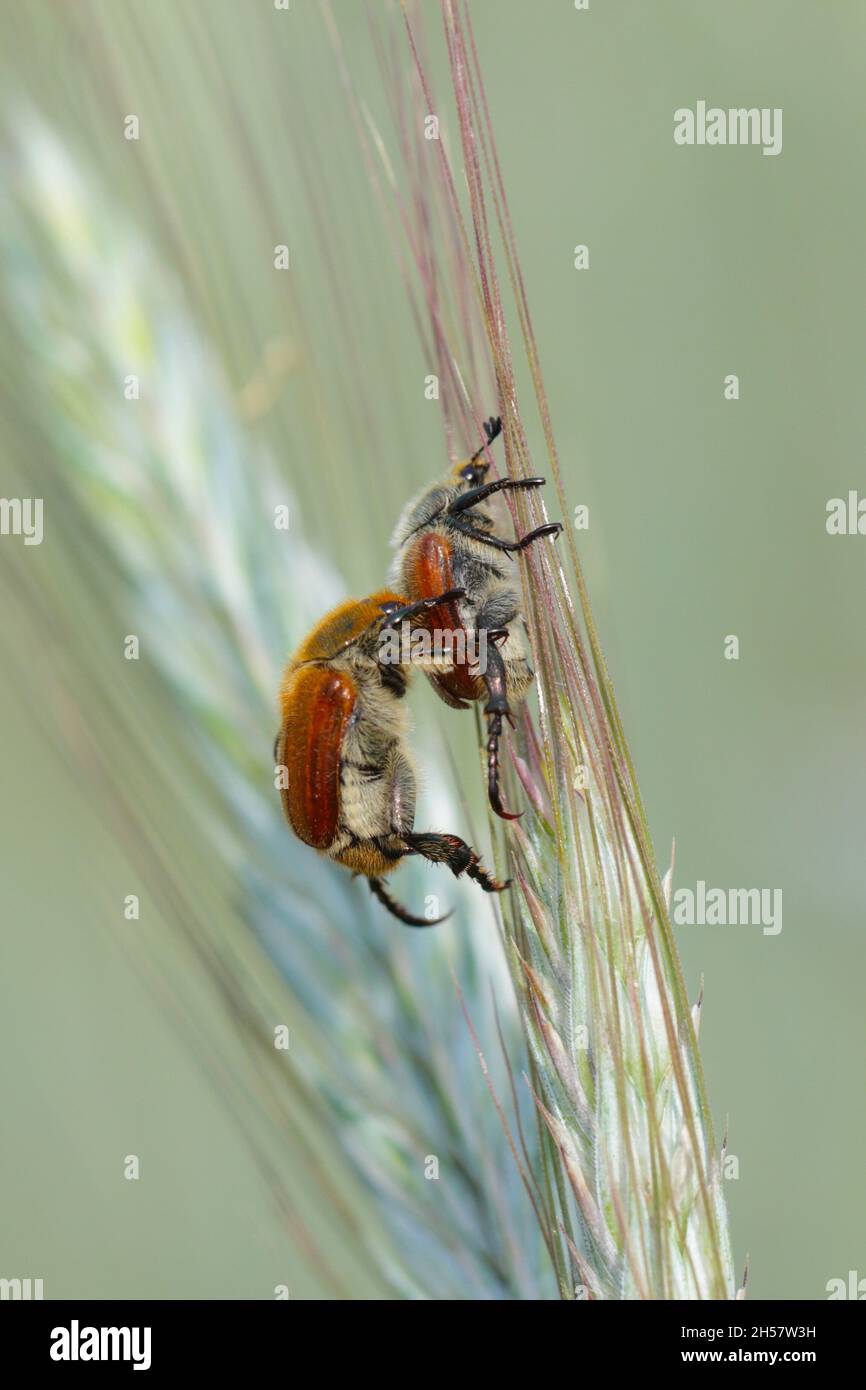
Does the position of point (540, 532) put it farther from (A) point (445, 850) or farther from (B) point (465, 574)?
(A) point (445, 850)

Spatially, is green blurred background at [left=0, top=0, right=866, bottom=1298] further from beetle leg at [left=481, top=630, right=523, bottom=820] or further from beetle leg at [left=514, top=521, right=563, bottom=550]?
beetle leg at [left=514, top=521, right=563, bottom=550]

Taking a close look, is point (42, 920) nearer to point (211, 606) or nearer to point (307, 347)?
point (211, 606)

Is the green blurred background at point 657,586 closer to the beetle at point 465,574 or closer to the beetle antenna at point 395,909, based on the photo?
the beetle at point 465,574

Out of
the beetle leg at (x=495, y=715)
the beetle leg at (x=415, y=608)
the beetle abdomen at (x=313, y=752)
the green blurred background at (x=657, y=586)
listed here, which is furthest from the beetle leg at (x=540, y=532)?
the green blurred background at (x=657, y=586)

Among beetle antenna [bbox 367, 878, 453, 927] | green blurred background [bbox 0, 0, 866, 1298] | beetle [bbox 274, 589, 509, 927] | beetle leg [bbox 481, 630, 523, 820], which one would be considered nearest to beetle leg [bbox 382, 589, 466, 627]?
beetle [bbox 274, 589, 509, 927]

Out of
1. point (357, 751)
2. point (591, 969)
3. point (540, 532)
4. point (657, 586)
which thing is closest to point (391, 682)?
point (357, 751)

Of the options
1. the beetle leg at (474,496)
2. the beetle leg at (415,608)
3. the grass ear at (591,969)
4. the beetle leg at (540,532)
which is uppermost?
the beetle leg at (474,496)

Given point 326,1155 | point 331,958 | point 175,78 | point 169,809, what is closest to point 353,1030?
point 331,958
